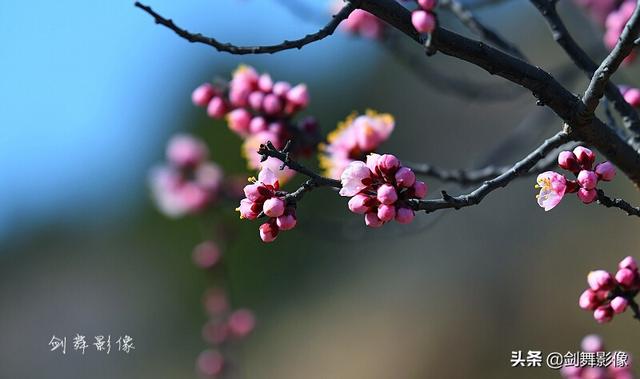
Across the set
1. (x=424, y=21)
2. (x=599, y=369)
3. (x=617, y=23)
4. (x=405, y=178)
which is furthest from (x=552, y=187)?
(x=617, y=23)

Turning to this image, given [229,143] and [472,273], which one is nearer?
[472,273]

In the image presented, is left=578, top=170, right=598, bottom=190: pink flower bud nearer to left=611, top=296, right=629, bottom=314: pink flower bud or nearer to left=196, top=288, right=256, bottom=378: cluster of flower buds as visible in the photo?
left=611, top=296, right=629, bottom=314: pink flower bud

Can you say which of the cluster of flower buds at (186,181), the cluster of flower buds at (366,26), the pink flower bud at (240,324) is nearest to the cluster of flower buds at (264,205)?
the cluster of flower buds at (366,26)

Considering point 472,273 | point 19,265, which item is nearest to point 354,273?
point 472,273

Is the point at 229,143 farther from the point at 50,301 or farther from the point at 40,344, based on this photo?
the point at 40,344

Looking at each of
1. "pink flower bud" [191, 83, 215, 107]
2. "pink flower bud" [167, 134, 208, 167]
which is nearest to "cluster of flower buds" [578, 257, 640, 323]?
"pink flower bud" [191, 83, 215, 107]

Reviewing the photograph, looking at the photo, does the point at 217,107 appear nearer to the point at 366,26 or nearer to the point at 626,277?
the point at 366,26

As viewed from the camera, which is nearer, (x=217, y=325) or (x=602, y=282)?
(x=602, y=282)
